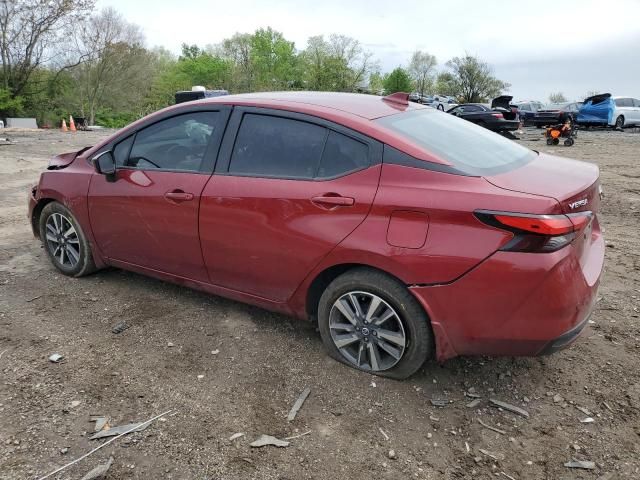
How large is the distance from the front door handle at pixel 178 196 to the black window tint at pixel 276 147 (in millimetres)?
359

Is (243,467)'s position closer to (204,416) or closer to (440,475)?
(204,416)

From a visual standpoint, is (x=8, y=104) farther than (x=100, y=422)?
Yes

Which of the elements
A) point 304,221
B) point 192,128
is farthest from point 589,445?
point 192,128

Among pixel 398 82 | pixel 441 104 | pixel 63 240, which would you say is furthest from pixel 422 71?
pixel 63 240

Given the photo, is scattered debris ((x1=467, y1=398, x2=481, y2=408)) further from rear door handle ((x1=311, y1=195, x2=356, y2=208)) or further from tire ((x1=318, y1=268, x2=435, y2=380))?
rear door handle ((x1=311, y1=195, x2=356, y2=208))

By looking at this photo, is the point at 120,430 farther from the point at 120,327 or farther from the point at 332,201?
the point at 332,201

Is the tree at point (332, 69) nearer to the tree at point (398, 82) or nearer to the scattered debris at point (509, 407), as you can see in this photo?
the tree at point (398, 82)

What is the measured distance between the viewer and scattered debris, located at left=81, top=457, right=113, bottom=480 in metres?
2.29

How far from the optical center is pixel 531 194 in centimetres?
250

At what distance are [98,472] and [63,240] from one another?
8.79ft

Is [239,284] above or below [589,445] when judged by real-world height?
above

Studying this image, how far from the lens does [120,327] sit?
3637mm

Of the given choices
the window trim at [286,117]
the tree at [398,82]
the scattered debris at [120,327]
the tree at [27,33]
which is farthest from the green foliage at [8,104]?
the tree at [398,82]

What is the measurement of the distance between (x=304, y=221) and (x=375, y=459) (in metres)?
1.33
